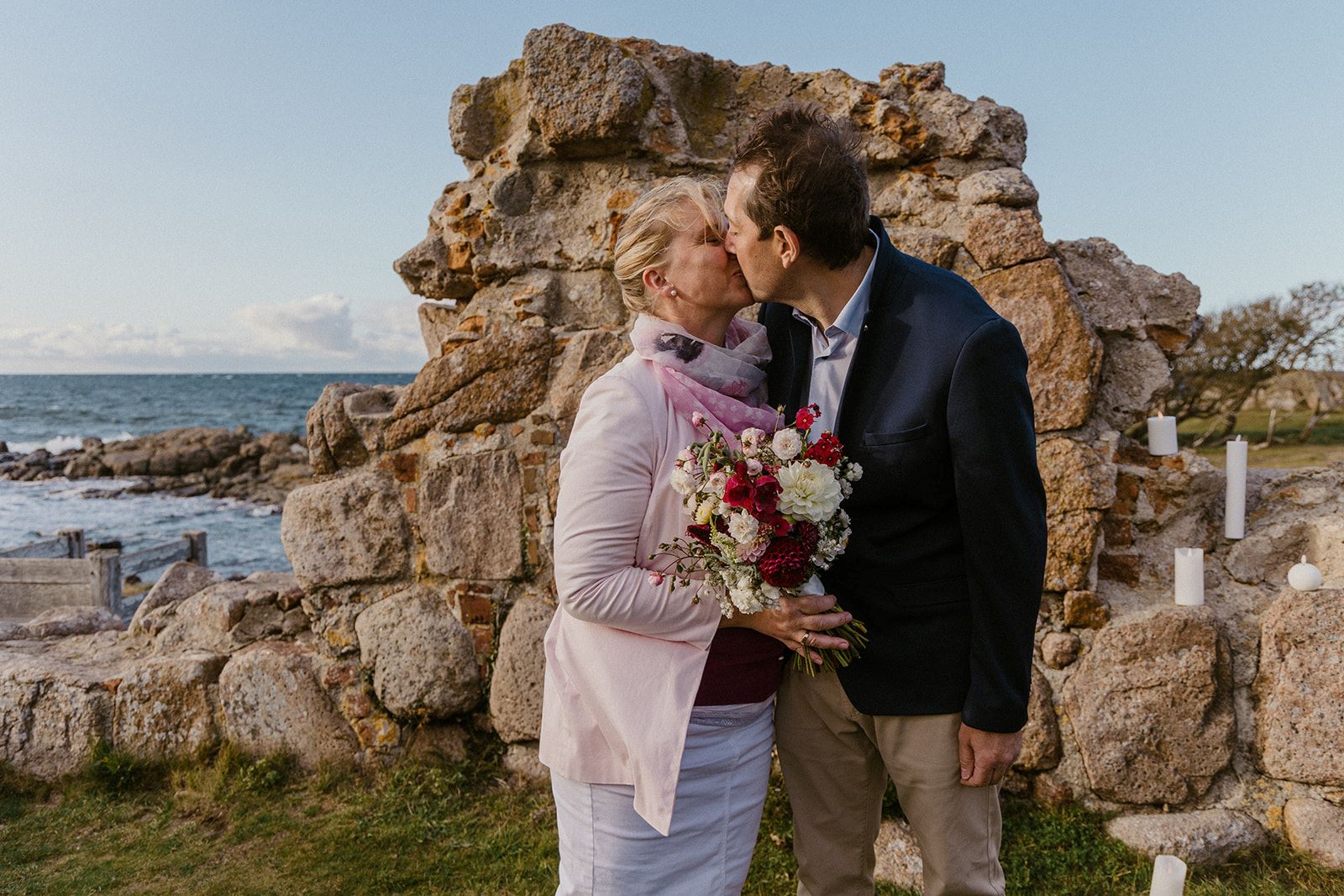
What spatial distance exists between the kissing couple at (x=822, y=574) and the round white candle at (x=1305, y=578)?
1674 millimetres

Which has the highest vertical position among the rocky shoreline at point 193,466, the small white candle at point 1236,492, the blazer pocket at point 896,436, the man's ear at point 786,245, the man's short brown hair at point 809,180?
the man's short brown hair at point 809,180

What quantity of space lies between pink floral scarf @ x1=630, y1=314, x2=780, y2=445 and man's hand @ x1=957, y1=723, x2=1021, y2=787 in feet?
2.90

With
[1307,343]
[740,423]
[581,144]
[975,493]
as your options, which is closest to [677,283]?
[740,423]

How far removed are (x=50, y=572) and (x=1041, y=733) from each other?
6.47 meters

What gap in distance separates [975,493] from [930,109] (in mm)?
2331

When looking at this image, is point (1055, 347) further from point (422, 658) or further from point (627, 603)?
point (422, 658)

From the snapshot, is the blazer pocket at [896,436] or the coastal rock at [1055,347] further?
the coastal rock at [1055,347]

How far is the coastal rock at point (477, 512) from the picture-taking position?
368 cm

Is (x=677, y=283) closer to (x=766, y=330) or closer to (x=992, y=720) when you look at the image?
(x=766, y=330)

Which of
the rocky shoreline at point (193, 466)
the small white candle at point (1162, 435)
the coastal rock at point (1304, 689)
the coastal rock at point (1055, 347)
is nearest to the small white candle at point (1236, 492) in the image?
the small white candle at point (1162, 435)

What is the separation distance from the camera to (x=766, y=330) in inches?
A: 98.0

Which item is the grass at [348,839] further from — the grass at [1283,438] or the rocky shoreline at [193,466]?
the rocky shoreline at [193,466]

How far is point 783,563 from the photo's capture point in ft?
5.75

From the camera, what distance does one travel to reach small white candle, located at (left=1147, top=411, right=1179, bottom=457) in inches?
131
